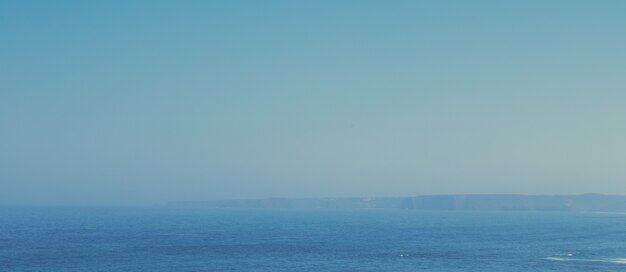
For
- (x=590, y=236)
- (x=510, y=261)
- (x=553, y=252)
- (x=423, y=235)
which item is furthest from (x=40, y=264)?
(x=590, y=236)

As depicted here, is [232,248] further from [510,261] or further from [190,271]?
[510,261]

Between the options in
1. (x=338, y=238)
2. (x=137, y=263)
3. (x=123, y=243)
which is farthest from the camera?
(x=338, y=238)

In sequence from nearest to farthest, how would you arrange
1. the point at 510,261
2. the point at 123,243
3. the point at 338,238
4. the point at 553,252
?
the point at 510,261 → the point at 553,252 → the point at 123,243 → the point at 338,238

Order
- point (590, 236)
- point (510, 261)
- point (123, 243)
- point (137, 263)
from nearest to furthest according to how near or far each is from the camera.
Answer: point (137, 263) < point (510, 261) < point (123, 243) < point (590, 236)

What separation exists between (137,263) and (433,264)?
34.9m

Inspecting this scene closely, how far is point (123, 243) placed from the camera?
11200 cm

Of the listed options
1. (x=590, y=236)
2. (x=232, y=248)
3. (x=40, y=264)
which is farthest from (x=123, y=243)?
(x=590, y=236)

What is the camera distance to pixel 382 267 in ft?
284

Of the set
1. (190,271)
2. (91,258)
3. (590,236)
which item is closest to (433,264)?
(190,271)

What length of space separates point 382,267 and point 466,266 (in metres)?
9.85

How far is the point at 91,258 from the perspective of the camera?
89625 millimetres

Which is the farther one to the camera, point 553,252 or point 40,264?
point 553,252

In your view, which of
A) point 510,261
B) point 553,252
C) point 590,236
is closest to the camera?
point 510,261

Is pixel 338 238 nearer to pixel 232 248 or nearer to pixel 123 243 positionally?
pixel 232 248
